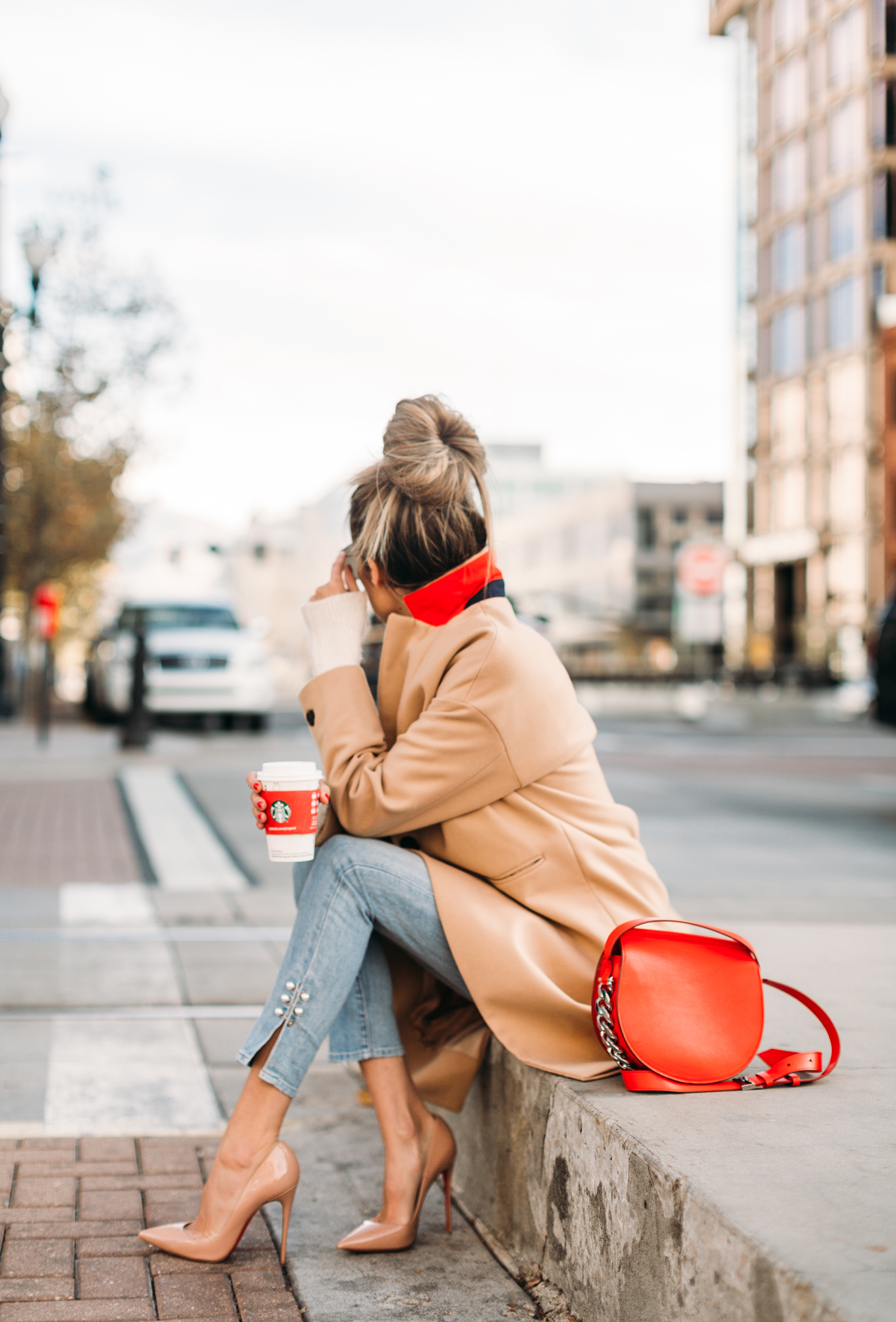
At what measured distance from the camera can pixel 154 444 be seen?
26781mm

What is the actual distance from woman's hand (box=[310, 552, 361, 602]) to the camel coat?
0.56 ft

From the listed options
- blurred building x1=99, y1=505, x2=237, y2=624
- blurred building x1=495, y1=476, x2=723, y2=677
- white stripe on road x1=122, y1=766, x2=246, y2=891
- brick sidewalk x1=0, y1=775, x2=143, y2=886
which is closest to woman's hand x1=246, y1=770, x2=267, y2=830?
white stripe on road x1=122, y1=766, x2=246, y2=891

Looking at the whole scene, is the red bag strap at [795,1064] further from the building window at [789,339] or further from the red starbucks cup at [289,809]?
the building window at [789,339]

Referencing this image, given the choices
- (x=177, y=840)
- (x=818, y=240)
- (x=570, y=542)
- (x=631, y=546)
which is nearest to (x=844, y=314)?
(x=818, y=240)

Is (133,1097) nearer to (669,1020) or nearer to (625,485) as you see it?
(669,1020)

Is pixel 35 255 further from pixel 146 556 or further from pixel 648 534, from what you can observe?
pixel 648 534

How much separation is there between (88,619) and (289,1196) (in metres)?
48.1

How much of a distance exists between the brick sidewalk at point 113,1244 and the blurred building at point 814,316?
39.2 m

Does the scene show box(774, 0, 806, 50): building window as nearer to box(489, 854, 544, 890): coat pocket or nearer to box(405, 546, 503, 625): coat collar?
box(405, 546, 503, 625): coat collar

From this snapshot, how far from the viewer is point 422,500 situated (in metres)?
2.63

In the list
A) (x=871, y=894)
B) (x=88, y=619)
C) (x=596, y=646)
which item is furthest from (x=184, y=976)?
(x=596, y=646)

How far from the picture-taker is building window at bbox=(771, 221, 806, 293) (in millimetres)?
51719

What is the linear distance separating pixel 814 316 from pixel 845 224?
343cm

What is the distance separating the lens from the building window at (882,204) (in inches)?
1866
